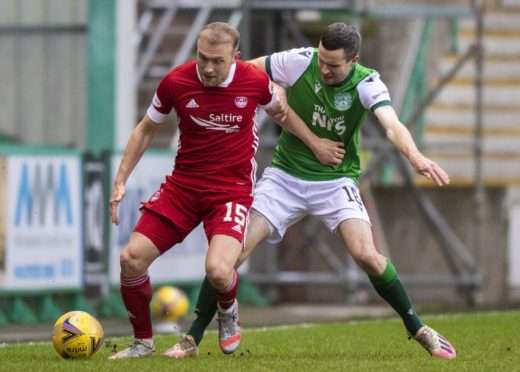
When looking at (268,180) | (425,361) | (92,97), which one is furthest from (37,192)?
(425,361)

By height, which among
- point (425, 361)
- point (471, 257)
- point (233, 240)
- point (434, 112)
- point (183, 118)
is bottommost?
point (471, 257)

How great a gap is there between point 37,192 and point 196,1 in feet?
14.8

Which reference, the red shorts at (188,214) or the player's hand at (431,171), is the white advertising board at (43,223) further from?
the player's hand at (431,171)

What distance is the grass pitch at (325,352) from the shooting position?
30.7 ft

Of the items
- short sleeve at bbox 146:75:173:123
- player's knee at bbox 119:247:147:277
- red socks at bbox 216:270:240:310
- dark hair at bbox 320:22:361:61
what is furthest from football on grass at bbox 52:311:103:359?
dark hair at bbox 320:22:361:61

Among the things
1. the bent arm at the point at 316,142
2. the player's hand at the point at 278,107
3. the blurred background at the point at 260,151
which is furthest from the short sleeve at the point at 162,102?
the blurred background at the point at 260,151

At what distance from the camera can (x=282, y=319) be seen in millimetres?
17547

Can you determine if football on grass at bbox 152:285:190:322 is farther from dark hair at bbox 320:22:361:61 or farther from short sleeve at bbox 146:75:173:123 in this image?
dark hair at bbox 320:22:361:61

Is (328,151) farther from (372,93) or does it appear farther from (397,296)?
(397,296)

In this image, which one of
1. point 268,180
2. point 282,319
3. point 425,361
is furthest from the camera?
point 282,319

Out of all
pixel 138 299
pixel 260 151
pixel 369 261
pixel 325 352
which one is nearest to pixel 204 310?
pixel 138 299

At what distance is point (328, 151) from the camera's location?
33.8 ft

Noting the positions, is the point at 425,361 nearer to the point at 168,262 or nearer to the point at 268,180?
the point at 268,180

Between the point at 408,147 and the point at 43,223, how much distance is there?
7787 millimetres
